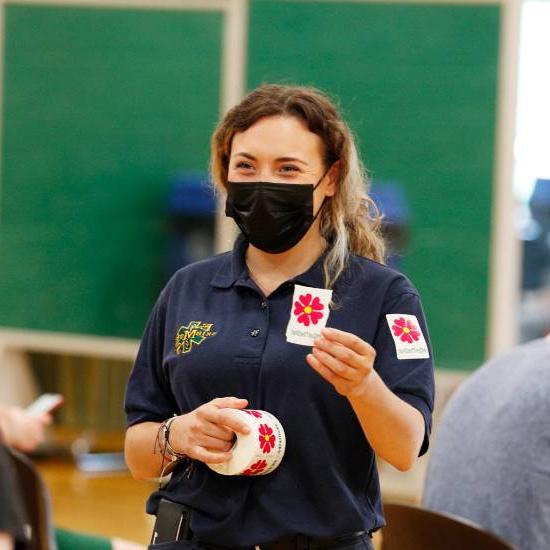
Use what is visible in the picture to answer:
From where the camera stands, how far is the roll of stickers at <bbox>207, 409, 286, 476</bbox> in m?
2.00

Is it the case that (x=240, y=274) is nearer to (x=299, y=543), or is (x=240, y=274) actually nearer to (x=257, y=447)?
(x=257, y=447)

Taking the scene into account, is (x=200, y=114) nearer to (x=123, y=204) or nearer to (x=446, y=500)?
(x=123, y=204)

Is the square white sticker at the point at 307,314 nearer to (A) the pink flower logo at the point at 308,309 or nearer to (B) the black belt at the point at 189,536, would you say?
(A) the pink flower logo at the point at 308,309

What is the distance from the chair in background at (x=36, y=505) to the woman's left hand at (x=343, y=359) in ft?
2.52

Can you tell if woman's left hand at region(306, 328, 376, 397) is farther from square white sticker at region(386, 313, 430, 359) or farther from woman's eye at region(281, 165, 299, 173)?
woman's eye at region(281, 165, 299, 173)

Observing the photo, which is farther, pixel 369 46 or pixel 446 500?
pixel 369 46

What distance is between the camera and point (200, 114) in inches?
252

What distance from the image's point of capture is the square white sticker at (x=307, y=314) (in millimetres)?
2064

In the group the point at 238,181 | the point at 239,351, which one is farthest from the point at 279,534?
the point at 238,181

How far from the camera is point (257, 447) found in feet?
6.56

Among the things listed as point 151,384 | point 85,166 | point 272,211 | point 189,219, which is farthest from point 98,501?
point 272,211

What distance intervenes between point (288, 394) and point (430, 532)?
0.46 m

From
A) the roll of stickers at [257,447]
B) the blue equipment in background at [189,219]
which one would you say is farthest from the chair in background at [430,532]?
the blue equipment in background at [189,219]

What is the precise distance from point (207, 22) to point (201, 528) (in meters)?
4.67
